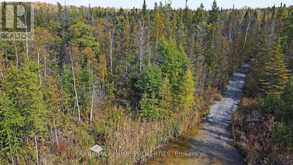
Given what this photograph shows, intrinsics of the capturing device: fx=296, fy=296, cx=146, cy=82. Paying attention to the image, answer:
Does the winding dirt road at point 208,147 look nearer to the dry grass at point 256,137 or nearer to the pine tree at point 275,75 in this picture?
the dry grass at point 256,137

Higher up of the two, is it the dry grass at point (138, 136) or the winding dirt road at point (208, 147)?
the dry grass at point (138, 136)

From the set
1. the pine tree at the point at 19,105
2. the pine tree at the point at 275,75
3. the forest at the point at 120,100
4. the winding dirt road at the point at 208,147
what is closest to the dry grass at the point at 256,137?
the forest at the point at 120,100

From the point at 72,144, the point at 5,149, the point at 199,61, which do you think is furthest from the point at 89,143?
the point at 199,61

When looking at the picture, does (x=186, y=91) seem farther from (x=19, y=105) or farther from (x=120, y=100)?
(x=19, y=105)

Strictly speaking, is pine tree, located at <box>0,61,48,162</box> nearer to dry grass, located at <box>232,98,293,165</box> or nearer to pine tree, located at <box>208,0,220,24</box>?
dry grass, located at <box>232,98,293,165</box>

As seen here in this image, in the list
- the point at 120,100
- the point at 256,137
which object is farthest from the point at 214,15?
the point at 256,137

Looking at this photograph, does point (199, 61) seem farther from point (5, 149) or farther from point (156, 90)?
point (5, 149)

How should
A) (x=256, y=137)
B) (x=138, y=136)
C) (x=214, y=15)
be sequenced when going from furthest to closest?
(x=214, y=15) → (x=256, y=137) → (x=138, y=136)

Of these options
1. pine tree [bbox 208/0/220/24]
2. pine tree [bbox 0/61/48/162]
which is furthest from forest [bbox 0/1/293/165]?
pine tree [bbox 208/0/220/24]

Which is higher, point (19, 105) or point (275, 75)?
point (275, 75)
